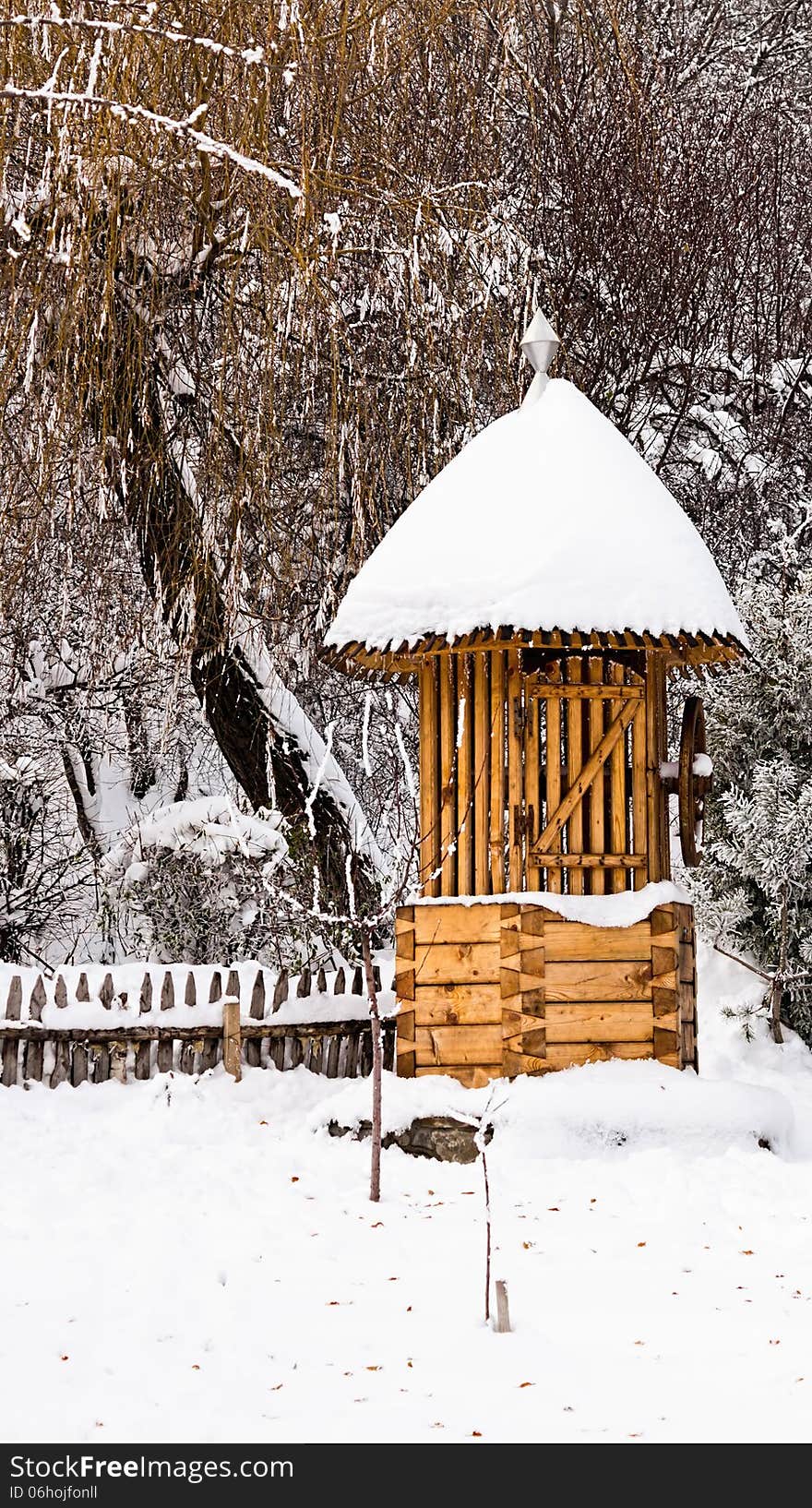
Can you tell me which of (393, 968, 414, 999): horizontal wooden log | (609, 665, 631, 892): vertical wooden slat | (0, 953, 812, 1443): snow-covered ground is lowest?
(0, 953, 812, 1443): snow-covered ground

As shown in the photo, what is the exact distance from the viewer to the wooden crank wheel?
8265 millimetres

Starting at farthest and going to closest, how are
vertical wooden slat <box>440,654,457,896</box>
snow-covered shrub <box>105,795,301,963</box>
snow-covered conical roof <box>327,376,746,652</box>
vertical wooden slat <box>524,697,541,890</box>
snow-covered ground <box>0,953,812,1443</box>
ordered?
snow-covered shrub <box>105,795,301,963</box>, vertical wooden slat <box>440,654,457,896</box>, vertical wooden slat <box>524,697,541,890</box>, snow-covered conical roof <box>327,376,746,652</box>, snow-covered ground <box>0,953,812,1443</box>

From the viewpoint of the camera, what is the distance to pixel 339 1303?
5.15 metres

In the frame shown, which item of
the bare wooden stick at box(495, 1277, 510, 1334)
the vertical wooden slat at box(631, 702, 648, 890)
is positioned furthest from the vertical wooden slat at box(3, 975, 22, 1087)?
the bare wooden stick at box(495, 1277, 510, 1334)

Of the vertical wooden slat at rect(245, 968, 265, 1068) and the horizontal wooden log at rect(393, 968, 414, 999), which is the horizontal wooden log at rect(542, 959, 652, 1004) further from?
the vertical wooden slat at rect(245, 968, 265, 1068)

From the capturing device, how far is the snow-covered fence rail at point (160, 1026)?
8.30 meters

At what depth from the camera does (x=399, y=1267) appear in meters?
5.64

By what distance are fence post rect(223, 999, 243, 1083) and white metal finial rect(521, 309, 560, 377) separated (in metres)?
4.03

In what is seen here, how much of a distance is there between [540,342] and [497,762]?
95.0 inches

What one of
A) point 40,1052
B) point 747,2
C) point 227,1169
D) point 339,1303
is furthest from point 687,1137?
point 747,2

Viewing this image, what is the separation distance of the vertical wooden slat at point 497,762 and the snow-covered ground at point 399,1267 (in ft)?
4.07

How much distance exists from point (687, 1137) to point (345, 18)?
18.4ft

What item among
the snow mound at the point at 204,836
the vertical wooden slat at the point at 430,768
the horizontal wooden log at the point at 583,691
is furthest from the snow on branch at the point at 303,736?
the horizontal wooden log at the point at 583,691
